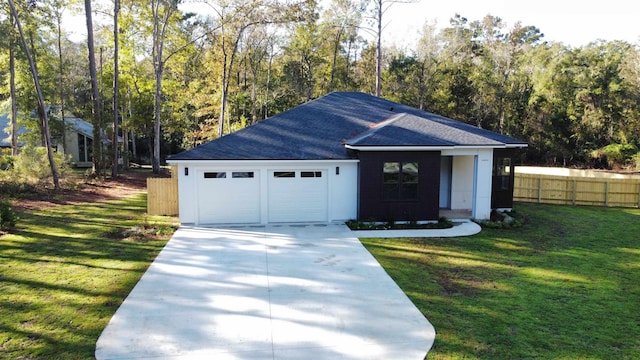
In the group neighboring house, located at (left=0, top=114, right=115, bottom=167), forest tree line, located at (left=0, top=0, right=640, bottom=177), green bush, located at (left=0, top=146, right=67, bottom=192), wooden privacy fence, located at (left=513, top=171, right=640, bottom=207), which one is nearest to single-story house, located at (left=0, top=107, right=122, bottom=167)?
neighboring house, located at (left=0, top=114, right=115, bottom=167)

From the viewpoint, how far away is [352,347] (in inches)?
227

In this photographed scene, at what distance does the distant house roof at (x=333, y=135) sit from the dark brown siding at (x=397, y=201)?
511 mm

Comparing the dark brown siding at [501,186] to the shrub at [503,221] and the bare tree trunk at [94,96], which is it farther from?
the bare tree trunk at [94,96]

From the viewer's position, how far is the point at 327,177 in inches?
546

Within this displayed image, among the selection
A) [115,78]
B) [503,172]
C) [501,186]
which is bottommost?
[501,186]

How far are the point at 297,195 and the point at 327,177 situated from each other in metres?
1.16

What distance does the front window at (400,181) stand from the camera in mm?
13625

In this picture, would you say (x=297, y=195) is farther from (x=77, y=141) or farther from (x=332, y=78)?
(x=77, y=141)

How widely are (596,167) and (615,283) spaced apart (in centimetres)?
3358

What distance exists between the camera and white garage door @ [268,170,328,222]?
13742mm

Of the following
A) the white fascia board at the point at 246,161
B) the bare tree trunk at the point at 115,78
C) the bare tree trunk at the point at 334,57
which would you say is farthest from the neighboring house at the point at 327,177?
the bare tree trunk at the point at 334,57

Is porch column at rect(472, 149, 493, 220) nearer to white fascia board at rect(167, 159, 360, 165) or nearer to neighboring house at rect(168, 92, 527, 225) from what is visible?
neighboring house at rect(168, 92, 527, 225)

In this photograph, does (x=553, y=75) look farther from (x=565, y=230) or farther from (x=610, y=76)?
(x=565, y=230)

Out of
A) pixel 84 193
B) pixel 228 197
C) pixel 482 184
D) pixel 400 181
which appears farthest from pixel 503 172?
pixel 84 193
